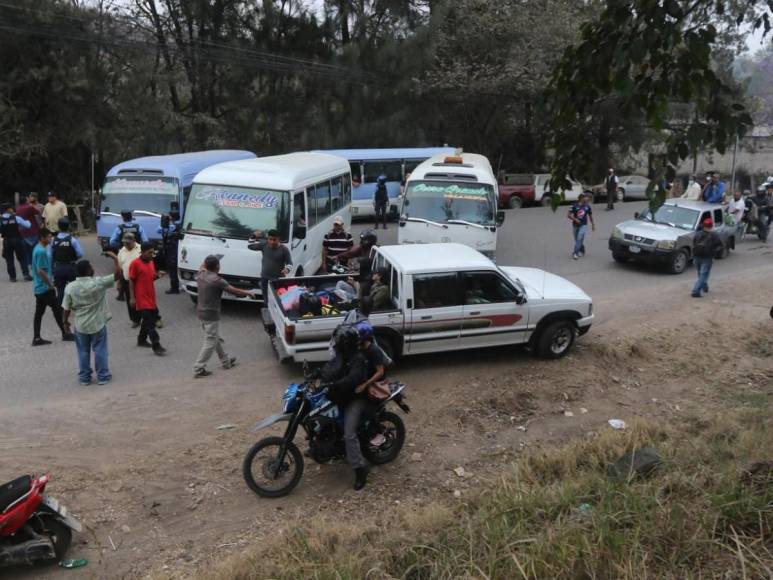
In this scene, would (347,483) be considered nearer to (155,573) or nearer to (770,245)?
(155,573)

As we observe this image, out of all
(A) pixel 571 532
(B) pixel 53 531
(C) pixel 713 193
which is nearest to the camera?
(A) pixel 571 532

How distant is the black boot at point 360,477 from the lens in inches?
254

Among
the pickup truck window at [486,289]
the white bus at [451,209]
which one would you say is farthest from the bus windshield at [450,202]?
the pickup truck window at [486,289]

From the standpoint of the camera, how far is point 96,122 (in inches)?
852

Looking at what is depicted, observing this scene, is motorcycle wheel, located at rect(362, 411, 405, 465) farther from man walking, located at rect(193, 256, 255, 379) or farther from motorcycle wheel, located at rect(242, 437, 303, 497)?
man walking, located at rect(193, 256, 255, 379)

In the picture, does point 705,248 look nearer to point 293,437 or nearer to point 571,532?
point 293,437

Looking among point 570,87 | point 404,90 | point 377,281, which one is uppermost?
point 404,90

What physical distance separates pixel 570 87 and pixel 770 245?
16770 mm

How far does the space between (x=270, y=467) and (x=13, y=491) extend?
203 cm

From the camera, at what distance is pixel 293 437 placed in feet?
20.5

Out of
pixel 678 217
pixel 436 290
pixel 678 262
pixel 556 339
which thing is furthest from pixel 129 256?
pixel 678 217

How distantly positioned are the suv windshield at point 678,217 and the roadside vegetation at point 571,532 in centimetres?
1069

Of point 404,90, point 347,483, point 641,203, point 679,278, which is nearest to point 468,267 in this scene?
point 347,483

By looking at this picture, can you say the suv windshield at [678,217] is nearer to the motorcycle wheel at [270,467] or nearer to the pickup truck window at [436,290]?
the pickup truck window at [436,290]
